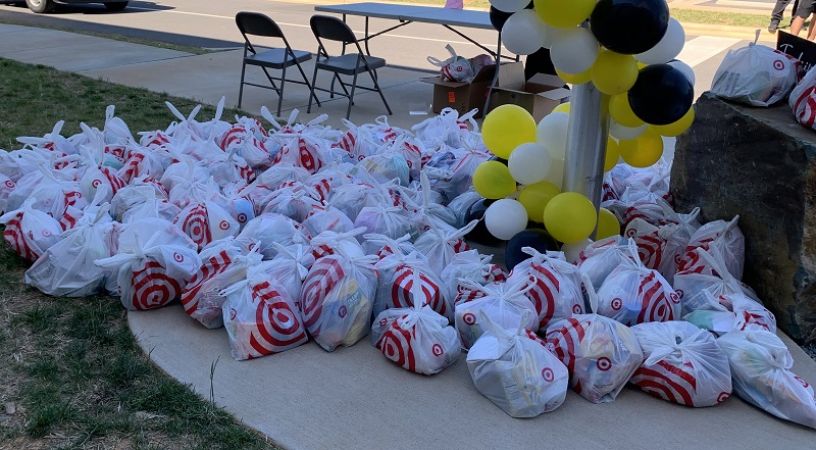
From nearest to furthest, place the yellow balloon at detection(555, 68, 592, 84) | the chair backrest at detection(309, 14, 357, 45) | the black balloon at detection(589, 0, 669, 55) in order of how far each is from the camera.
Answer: the black balloon at detection(589, 0, 669, 55)
the yellow balloon at detection(555, 68, 592, 84)
the chair backrest at detection(309, 14, 357, 45)

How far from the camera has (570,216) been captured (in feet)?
11.6

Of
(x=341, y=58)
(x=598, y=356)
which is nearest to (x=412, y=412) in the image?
Result: (x=598, y=356)

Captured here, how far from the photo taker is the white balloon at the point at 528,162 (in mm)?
3650

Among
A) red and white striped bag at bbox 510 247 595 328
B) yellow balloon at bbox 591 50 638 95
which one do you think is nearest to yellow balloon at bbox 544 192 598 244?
red and white striped bag at bbox 510 247 595 328

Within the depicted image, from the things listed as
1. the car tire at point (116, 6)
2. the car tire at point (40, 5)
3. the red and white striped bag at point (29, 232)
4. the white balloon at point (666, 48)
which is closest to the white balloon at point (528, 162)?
the white balloon at point (666, 48)

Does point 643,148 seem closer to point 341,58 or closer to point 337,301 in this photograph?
point 337,301

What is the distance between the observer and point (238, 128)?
17.8 feet

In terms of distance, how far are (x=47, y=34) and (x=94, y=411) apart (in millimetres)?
10074

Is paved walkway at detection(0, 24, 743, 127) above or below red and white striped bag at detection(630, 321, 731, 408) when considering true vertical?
below

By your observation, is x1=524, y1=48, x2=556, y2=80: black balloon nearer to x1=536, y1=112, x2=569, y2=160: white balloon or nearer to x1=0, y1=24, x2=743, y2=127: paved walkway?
x1=0, y1=24, x2=743, y2=127: paved walkway

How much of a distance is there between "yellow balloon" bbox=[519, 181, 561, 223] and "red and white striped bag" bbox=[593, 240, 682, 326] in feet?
1.83

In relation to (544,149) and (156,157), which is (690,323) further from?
(156,157)

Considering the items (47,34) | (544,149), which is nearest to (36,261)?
(544,149)

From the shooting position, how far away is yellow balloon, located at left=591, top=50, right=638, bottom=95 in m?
3.19
